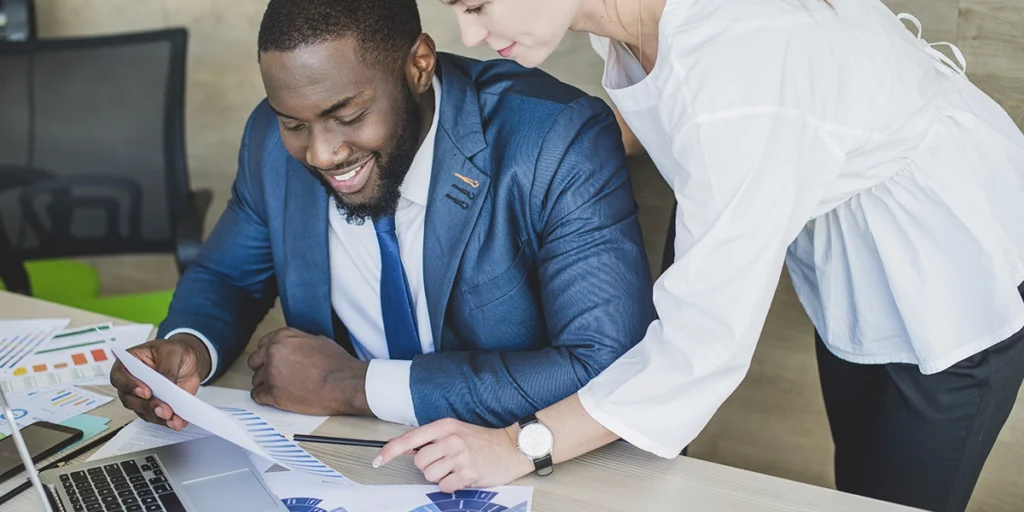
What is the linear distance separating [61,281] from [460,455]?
68.2 inches

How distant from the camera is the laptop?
113 cm

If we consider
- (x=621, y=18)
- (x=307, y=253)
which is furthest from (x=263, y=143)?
(x=621, y=18)

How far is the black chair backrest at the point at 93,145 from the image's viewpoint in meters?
2.30

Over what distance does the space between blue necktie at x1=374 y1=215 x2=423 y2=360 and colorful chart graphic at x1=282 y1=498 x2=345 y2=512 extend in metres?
0.39

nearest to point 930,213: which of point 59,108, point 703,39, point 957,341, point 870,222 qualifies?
point 870,222

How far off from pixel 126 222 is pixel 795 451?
1.62 m

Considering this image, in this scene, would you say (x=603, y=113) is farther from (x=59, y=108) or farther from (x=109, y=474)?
(x=59, y=108)

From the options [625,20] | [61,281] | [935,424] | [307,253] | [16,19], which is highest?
[625,20]

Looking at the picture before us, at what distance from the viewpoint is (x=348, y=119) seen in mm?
1341

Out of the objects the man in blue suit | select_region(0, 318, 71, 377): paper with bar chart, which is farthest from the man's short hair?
select_region(0, 318, 71, 377): paper with bar chart

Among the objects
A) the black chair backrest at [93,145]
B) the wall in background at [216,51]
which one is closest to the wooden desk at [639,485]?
the wall in background at [216,51]

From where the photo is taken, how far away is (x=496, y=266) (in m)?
1.40

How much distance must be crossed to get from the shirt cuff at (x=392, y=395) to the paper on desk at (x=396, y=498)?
153mm

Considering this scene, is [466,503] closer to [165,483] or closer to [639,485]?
[639,485]
